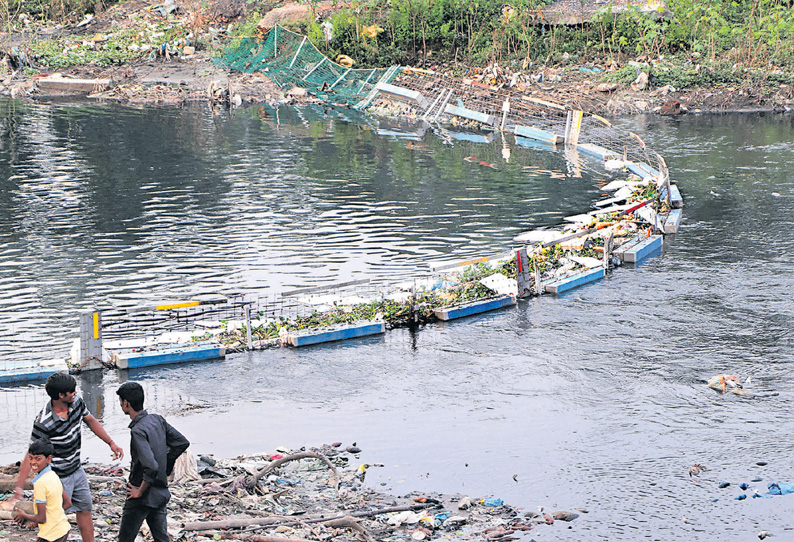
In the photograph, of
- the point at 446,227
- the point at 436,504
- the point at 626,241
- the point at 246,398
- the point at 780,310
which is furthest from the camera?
the point at 446,227

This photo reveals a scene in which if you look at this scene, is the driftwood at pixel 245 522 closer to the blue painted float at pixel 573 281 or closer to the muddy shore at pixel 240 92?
the blue painted float at pixel 573 281

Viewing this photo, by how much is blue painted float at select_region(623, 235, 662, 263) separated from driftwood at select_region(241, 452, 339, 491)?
47.8 feet

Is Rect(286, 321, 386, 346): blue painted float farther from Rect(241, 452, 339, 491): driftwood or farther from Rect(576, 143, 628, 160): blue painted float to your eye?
Rect(576, 143, 628, 160): blue painted float

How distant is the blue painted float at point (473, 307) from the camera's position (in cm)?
2281

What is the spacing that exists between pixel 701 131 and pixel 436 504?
38.4 metres

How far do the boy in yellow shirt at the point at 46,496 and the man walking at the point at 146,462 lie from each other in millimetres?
642

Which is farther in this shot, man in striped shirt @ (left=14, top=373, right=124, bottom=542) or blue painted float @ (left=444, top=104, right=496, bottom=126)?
blue painted float @ (left=444, top=104, right=496, bottom=126)

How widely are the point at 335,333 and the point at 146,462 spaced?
470 inches

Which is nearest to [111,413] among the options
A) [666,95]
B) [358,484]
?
[358,484]

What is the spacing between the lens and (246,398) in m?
18.4

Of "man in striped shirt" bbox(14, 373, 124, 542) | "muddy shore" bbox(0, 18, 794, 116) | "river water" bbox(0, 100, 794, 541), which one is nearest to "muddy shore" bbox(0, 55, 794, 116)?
"muddy shore" bbox(0, 18, 794, 116)

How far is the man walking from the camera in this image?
9.55 metres

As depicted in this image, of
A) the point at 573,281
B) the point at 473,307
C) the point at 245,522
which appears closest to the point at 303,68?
the point at 573,281

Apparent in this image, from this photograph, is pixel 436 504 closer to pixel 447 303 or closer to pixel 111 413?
pixel 111 413
